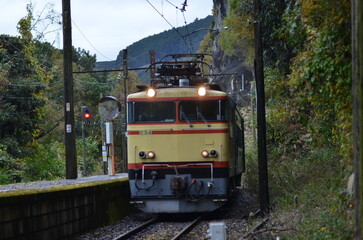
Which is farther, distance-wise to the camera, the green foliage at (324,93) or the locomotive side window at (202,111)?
the locomotive side window at (202,111)

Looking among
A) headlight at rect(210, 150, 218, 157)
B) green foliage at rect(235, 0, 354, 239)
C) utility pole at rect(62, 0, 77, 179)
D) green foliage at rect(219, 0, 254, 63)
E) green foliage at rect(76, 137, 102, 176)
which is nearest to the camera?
green foliage at rect(235, 0, 354, 239)

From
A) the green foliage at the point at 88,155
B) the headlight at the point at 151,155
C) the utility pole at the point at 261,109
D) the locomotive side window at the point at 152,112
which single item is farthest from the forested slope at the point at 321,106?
the green foliage at the point at 88,155

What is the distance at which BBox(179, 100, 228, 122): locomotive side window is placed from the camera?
14539 mm

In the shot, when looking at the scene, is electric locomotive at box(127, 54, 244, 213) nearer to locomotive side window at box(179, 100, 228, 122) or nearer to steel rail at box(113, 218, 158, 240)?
locomotive side window at box(179, 100, 228, 122)

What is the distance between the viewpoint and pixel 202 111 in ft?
48.2

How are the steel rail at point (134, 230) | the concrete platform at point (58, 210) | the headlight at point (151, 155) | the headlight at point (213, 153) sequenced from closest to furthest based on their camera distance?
1. the concrete platform at point (58, 210)
2. the steel rail at point (134, 230)
3. the headlight at point (213, 153)
4. the headlight at point (151, 155)

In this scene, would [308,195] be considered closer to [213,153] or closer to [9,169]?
[213,153]

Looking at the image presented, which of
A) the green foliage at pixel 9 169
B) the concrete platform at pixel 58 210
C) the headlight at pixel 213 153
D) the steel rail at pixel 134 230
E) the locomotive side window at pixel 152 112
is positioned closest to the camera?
the concrete platform at pixel 58 210

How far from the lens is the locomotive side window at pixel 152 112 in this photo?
14766mm

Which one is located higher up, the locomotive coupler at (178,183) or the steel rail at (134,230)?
the locomotive coupler at (178,183)

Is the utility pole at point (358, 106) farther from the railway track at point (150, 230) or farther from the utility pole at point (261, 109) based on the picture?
the utility pole at point (261, 109)

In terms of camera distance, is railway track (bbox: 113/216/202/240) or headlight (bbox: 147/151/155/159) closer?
railway track (bbox: 113/216/202/240)

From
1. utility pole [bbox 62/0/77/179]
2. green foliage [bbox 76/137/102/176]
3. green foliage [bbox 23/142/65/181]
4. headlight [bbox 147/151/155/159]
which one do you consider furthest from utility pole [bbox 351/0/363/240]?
green foliage [bbox 76/137/102/176]

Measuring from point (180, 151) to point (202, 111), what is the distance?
1.10 meters
